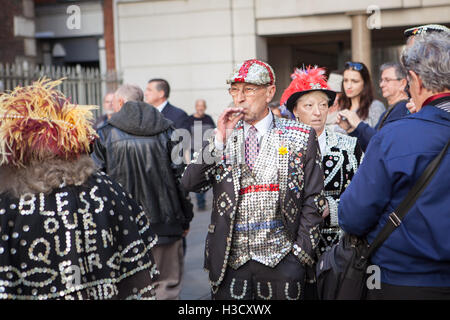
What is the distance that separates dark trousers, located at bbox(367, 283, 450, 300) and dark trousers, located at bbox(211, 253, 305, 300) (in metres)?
0.79

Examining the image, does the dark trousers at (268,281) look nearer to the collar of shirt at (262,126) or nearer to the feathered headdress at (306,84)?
the collar of shirt at (262,126)

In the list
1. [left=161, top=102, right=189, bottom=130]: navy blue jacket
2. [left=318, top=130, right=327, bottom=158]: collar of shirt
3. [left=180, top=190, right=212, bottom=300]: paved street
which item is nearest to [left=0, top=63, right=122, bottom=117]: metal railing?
[left=180, top=190, right=212, bottom=300]: paved street

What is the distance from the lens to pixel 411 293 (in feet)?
8.47

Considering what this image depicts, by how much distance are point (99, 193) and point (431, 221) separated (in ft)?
4.61

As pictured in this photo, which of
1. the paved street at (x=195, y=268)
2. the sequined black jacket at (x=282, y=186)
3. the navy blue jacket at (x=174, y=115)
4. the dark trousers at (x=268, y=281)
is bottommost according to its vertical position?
the paved street at (x=195, y=268)

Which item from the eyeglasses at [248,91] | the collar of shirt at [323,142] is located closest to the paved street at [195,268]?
the collar of shirt at [323,142]

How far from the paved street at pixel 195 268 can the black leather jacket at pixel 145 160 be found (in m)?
0.95

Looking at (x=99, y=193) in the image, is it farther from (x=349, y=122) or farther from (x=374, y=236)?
(x=349, y=122)

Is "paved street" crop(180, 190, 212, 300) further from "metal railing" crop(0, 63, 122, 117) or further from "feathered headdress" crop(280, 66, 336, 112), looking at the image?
"metal railing" crop(0, 63, 122, 117)

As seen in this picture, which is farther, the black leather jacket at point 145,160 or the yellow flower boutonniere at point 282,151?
the black leather jacket at point 145,160

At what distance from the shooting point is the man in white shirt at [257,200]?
3408 mm

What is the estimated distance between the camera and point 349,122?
4.57 m

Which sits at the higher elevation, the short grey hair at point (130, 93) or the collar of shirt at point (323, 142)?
the short grey hair at point (130, 93)

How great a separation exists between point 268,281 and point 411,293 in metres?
1.00
